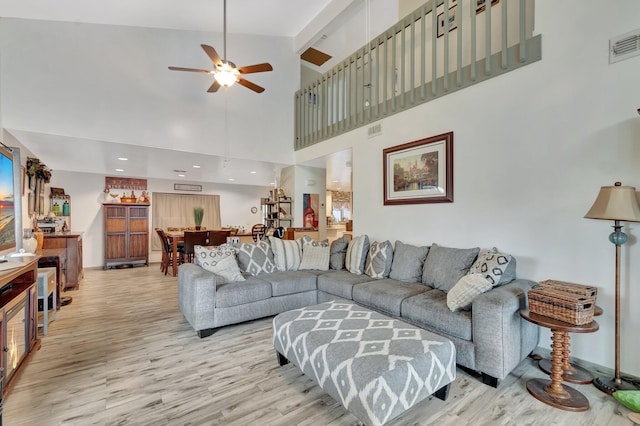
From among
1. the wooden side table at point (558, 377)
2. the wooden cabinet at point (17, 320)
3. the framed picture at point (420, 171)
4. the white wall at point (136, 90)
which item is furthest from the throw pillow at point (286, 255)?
the wooden side table at point (558, 377)

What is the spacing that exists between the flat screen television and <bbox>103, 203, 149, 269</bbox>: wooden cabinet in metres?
4.79

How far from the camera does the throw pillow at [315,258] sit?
4.05m

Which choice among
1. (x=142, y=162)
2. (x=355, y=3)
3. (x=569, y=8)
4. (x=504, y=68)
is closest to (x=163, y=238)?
(x=142, y=162)

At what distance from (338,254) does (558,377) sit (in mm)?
2598

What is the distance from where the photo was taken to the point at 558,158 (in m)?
2.56

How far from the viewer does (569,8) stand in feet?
8.16

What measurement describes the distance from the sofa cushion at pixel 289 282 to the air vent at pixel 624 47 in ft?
11.2

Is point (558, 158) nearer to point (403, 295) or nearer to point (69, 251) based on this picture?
point (403, 295)

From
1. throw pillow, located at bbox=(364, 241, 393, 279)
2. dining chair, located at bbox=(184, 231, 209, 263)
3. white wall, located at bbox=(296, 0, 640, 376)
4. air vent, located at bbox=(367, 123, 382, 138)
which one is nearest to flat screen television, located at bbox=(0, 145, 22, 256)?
dining chair, located at bbox=(184, 231, 209, 263)

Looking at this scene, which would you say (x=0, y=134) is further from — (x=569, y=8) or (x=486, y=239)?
(x=569, y=8)

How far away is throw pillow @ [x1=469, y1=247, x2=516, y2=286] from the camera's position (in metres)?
2.43

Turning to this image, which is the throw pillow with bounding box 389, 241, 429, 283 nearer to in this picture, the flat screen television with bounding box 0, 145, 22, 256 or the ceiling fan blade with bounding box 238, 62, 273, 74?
the ceiling fan blade with bounding box 238, 62, 273, 74

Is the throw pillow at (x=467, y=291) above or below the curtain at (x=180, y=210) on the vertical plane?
below

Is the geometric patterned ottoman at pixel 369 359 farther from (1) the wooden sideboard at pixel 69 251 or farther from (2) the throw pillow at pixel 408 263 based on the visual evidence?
(1) the wooden sideboard at pixel 69 251
